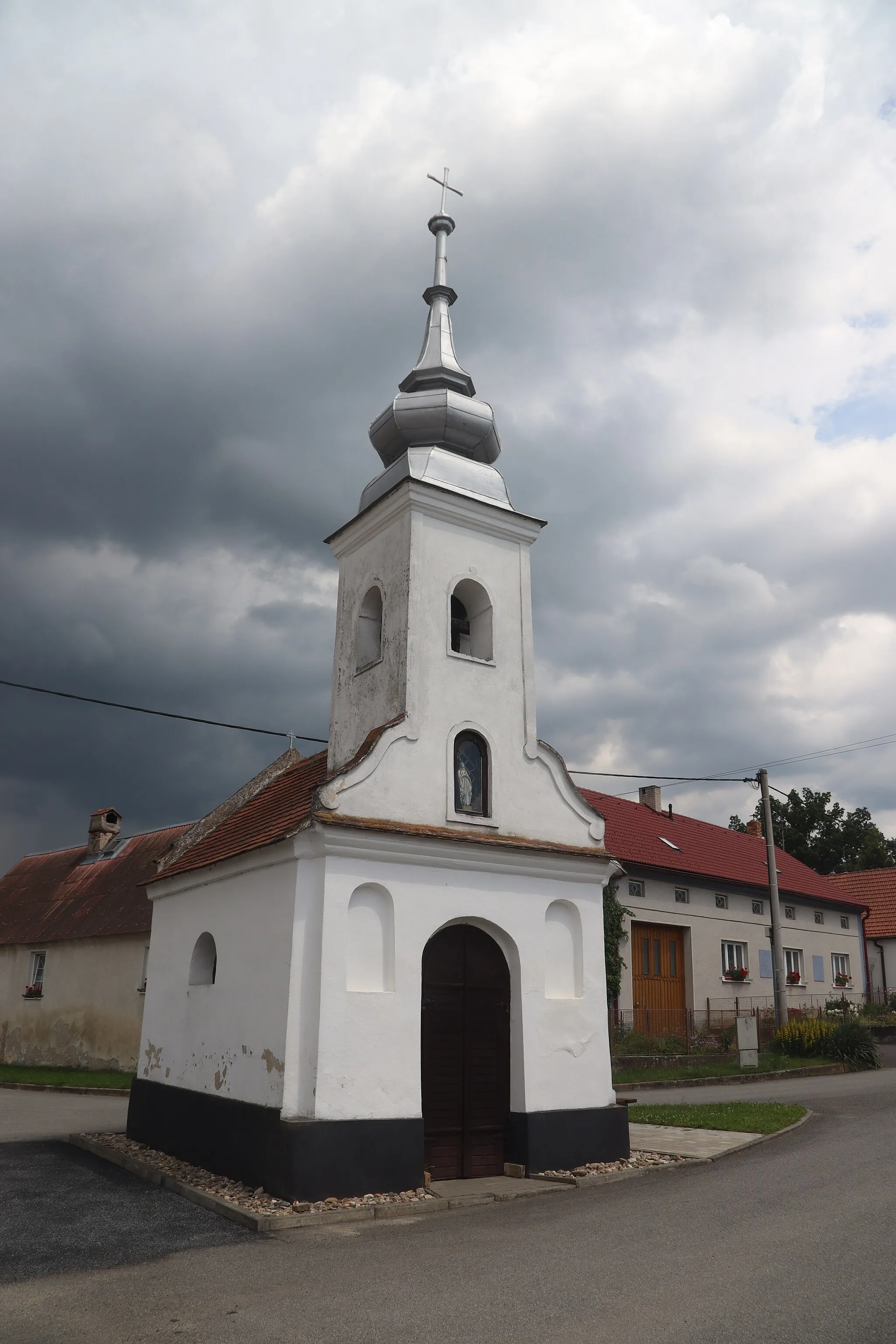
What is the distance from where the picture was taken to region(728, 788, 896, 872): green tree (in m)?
57.5

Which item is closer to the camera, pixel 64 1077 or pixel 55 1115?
pixel 55 1115

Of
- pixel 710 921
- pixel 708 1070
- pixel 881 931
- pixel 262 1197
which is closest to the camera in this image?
pixel 262 1197

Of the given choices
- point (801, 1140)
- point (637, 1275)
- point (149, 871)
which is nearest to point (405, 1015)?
point (637, 1275)

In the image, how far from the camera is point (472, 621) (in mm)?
13711

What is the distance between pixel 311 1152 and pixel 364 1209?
738mm

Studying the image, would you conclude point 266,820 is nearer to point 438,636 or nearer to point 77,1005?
point 438,636

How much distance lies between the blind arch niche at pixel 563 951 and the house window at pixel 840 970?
28999 mm

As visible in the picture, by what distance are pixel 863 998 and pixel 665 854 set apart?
45.2 feet

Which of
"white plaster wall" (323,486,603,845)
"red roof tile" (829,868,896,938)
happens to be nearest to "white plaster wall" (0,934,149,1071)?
"white plaster wall" (323,486,603,845)

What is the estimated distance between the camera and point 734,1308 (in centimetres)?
645

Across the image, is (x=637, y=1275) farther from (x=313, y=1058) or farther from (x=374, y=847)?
(x=374, y=847)

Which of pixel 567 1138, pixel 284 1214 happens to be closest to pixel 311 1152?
pixel 284 1214

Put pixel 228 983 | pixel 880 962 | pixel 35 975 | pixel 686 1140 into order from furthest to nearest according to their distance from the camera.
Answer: pixel 880 962 < pixel 35 975 < pixel 686 1140 < pixel 228 983

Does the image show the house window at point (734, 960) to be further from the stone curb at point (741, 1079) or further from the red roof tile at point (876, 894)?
the red roof tile at point (876, 894)
